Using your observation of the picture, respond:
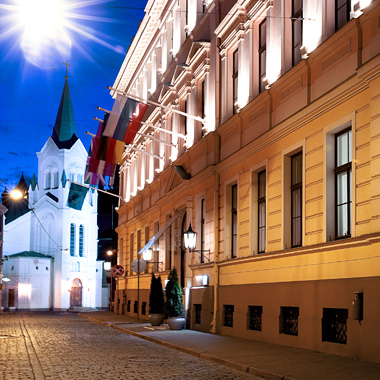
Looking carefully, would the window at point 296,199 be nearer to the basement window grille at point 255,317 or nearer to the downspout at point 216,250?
the basement window grille at point 255,317

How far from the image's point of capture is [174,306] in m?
25.2

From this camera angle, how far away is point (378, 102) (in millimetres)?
13203

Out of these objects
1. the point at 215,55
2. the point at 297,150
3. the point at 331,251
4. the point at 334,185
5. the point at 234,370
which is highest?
the point at 215,55

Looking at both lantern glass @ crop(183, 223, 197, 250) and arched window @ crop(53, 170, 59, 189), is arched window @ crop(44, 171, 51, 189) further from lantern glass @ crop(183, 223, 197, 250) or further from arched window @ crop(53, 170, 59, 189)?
lantern glass @ crop(183, 223, 197, 250)

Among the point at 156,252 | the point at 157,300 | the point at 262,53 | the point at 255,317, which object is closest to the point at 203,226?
the point at 157,300

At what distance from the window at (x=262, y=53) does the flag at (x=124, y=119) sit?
714cm

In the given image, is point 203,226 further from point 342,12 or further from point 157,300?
point 342,12

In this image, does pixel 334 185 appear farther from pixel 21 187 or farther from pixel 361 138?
pixel 21 187

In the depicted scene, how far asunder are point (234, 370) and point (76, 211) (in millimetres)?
74620

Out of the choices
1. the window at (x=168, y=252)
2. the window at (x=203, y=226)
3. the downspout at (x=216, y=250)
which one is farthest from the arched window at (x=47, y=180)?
the downspout at (x=216, y=250)

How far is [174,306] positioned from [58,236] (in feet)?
199

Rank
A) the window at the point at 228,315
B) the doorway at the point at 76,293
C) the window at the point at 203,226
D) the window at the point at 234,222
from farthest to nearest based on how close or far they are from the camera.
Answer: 1. the doorway at the point at 76,293
2. the window at the point at 203,226
3. the window at the point at 234,222
4. the window at the point at 228,315

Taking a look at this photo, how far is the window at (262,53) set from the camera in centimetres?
2034

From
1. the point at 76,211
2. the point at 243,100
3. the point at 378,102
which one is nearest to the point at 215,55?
the point at 243,100
